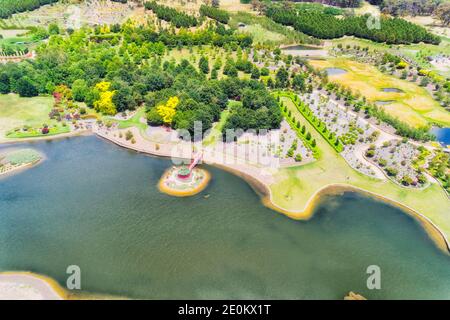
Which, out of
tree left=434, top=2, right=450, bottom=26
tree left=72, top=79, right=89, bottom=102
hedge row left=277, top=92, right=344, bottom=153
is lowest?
hedge row left=277, top=92, right=344, bottom=153

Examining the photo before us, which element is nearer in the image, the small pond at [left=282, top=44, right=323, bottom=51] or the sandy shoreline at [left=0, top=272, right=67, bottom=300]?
the sandy shoreline at [left=0, top=272, right=67, bottom=300]

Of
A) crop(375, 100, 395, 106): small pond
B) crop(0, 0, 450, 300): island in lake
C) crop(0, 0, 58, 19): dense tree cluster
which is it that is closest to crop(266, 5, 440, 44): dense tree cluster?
crop(0, 0, 450, 300): island in lake

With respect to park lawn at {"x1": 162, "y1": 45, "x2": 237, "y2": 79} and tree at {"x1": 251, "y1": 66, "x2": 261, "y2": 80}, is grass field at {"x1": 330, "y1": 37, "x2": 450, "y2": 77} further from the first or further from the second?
tree at {"x1": 251, "y1": 66, "x2": 261, "y2": 80}

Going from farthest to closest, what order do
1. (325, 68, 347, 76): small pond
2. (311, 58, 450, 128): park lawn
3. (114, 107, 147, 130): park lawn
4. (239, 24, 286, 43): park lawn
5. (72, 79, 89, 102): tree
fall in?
1. (239, 24, 286, 43): park lawn
2. (325, 68, 347, 76): small pond
3. (72, 79, 89, 102): tree
4. (311, 58, 450, 128): park lawn
5. (114, 107, 147, 130): park lawn

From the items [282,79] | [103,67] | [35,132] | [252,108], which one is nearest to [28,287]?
[35,132]

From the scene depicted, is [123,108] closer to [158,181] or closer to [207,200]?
[158,181]

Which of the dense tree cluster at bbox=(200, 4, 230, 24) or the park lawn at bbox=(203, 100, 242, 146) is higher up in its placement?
the dense tree cluster at bbox=(200, 4, 230, 24)
